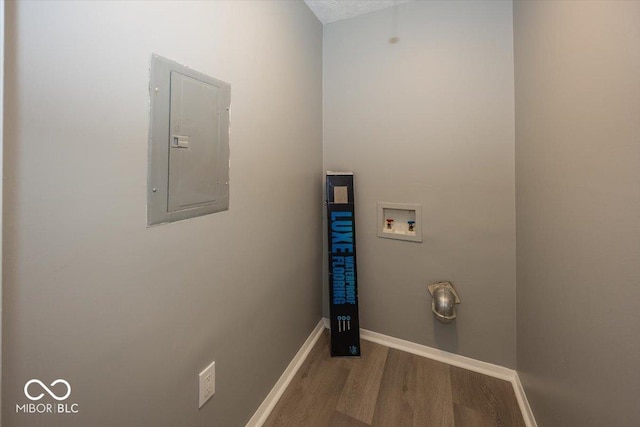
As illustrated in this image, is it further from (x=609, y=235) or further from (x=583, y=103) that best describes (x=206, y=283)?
(x=583, y=103)

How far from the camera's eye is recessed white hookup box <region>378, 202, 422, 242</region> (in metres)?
1.76

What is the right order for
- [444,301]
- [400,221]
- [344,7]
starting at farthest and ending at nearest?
[400,221] → [344,7] → [444,301]

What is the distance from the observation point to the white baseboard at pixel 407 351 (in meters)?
1.33

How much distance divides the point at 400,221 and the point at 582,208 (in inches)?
40.6

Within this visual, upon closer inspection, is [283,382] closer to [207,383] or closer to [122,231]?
[207,383]

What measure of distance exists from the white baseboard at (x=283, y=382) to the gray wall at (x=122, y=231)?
2.6 inches

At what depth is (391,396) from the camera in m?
1.46

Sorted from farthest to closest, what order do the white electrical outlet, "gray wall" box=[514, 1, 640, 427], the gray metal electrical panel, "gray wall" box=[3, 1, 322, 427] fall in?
the white electrical outlet
the gray metal electrical panel
"gray wall" box=[514, 1, 640, 427]
"gray wall" box=[3, 1, 322, 427]

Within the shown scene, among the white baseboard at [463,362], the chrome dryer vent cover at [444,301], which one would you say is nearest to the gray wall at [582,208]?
the white baseboard at [463,362]

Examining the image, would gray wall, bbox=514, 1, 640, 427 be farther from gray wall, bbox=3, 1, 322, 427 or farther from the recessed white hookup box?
gray wall, bbox=3, 1, 322, 427

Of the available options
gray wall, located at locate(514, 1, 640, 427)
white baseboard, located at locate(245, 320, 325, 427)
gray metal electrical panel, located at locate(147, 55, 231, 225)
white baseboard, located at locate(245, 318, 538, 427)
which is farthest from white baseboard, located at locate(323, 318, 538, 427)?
gray metal electrical panel, located at locate(147, 55, 231, 225)

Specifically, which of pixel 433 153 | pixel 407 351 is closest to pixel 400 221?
pixel 433 153

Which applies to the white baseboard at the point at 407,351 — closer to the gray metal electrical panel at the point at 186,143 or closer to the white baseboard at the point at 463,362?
the white baseboard at the point at 463,362

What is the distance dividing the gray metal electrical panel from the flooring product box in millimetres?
893
